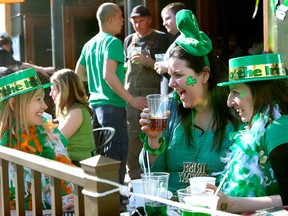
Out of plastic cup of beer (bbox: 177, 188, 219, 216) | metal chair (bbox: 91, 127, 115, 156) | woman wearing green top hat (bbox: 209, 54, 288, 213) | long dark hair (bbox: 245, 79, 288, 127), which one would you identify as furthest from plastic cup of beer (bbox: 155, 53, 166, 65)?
plastic cup of beer (bbox: 177, 188, 219, 216)

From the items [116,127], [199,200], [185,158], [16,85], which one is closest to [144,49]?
[116,127]

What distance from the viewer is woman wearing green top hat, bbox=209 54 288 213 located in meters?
2.10

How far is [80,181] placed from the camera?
5.95 ft

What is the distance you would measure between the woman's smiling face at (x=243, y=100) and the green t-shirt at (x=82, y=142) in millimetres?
2087

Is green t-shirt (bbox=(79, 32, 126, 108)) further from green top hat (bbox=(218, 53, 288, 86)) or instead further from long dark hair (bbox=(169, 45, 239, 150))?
green top hat (bbox=(218, 53, 288, 86))

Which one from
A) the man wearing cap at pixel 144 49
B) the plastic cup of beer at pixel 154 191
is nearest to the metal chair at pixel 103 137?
the man wearing cap at pixel 144 49

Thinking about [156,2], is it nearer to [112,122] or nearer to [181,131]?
[112,122]

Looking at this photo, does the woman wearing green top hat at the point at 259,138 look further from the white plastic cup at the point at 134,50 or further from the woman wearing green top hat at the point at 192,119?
the white plastic cup at the point at 134,50

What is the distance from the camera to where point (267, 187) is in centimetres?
221

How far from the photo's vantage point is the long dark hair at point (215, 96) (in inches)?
111

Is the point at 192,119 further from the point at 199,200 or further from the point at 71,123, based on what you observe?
the point at 71,123

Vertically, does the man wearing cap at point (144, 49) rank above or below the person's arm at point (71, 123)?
above

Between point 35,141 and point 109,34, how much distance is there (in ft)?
7.33

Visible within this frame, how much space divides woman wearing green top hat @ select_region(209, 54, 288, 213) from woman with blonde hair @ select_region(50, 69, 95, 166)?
79.8 inches
